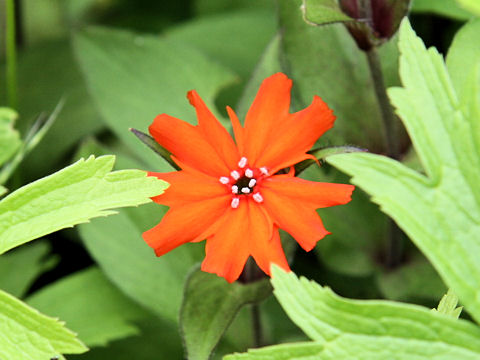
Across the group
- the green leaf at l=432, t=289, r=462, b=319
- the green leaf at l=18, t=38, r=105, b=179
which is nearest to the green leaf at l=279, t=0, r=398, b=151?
the green leaf at l=432, t=289, r=462, b=319

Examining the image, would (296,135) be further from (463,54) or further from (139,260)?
(139,260)

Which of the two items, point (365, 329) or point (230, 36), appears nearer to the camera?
point (365, 329)

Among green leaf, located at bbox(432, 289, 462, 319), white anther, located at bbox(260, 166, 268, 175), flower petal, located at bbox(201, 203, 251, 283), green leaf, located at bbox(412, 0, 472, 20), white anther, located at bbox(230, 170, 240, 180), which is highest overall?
green leaf, located at bbox(412, 0, 472, 20)

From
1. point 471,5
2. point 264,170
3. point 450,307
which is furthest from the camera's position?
point 264,170

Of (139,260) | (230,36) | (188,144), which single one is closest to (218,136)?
(188,144)

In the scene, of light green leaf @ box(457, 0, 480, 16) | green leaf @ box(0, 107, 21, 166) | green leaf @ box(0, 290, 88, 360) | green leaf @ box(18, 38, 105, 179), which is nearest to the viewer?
light green leaf @ box(457, 0, 480, 16)

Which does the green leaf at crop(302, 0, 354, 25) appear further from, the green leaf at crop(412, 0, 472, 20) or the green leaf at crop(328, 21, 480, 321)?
the green leaf at crop(412, 0, 472, 20)

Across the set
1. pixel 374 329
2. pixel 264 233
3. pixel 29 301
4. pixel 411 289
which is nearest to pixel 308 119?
pixel 264 233

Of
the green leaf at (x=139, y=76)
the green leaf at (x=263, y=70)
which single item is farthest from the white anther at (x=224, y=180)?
the green leaf at (x=139, y=76)
